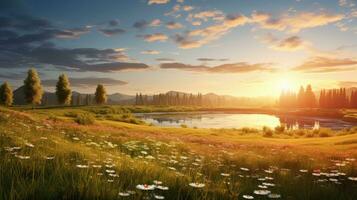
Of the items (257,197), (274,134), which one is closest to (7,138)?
(257,197)

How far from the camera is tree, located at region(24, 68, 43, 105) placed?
92.2 metres

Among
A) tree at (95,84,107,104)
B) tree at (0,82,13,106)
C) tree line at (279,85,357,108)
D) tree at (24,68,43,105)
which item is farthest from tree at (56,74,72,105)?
tree line at (279,85,357,108)

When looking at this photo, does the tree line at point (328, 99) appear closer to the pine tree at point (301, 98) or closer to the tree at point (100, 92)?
the pine tree at point (301, 98)

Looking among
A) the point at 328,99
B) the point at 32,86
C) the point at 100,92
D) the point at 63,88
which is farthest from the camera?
the point at 328,99

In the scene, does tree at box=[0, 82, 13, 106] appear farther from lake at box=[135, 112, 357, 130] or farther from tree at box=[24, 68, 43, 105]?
lake at box=[135, 112, 357, 130]

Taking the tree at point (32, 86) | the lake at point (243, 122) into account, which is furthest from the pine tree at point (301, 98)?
the tree at point (32, 86)

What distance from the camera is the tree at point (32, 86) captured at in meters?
92.2

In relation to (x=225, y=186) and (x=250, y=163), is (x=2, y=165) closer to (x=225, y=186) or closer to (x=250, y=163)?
(x=225, y=186)

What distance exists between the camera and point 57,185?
15.2 ft

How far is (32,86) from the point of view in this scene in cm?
9231

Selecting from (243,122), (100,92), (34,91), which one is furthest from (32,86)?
(243,122)

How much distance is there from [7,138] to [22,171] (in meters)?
4.08

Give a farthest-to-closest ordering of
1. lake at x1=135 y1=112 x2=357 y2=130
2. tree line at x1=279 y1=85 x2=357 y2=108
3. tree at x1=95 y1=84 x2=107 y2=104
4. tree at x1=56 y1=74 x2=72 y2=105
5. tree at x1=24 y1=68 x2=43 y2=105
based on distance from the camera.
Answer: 1. tree line at x1=279 y1=85 x2=357 y2=108
2. tree at x1=95 y1=84 x2=107 y2=104
3. tree at x1=56 y1=74 x2=72 y2=105
4. tree at x1=24 y1=68 x2=43 y2=105
5. lake at x1=135 y1=112 x2=357 y2=130

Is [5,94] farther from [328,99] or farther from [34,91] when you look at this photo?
[328,99]
